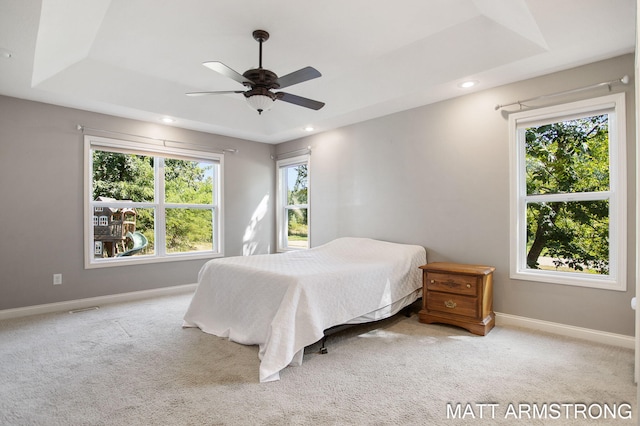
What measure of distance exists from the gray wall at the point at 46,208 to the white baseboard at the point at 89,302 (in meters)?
0.05

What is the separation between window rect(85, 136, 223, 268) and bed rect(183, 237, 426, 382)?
1813 mm

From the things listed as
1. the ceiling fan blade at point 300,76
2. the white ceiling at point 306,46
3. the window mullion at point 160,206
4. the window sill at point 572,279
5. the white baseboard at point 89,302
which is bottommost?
the white baseboard at point 89,302

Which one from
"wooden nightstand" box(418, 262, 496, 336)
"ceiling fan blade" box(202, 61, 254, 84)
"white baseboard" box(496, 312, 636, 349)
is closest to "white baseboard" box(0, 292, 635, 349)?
"white baseboard" box(496, 312, 636, 349)

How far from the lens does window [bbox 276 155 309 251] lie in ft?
18.4

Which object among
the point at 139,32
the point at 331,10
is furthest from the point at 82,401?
the point at 331,10

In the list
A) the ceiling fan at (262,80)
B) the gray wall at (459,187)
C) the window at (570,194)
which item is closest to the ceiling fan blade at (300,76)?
the ceiling fan at (262,80)

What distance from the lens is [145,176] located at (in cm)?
466

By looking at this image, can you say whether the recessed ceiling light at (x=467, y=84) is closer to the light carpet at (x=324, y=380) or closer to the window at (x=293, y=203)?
the light carpet at (x=324, y=380)

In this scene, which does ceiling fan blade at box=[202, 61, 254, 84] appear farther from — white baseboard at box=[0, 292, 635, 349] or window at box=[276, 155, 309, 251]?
white baseboard at box=[0, 292, 635, 349]

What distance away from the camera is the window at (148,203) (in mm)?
4254

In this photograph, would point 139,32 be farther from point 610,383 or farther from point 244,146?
point 610,383

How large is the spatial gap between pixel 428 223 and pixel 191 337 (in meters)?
2.79

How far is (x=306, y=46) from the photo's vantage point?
322 cm

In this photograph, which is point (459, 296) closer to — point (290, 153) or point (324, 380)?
point (324, 380)
